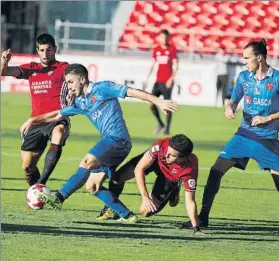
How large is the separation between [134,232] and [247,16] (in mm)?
28146

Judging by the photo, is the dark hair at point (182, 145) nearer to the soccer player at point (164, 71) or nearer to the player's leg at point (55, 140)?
the player's leg at point (55, 140)

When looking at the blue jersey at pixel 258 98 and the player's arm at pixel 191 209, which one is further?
the blue jersey at pixel 258 98

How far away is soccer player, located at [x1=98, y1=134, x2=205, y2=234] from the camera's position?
1066cm

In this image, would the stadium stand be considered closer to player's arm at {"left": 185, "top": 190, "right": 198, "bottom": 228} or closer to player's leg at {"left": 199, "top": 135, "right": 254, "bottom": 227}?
player's leg at {"left": 199, "top": 135, "right": 254, "bottom": 227}

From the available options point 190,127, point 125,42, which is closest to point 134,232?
point 190,127

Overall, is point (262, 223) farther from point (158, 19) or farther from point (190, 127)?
point (158, 19)

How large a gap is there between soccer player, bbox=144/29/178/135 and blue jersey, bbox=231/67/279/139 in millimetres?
12181

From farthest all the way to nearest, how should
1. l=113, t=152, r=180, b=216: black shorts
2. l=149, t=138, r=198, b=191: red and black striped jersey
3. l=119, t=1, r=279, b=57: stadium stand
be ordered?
1. l=119, t=1, r=279, b=57: stadium stand
2. l=113, t=152, r=180, b=216: black shorts
3. l=149, t=138, r=198, b=191: red and black striped jersey

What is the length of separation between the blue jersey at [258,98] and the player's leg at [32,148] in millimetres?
2650

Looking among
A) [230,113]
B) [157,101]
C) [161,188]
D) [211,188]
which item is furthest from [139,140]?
[157,101]

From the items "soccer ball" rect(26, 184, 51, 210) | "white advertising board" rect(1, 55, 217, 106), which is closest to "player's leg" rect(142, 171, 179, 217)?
"soccer ball" rect(26, 184, 51, 210)

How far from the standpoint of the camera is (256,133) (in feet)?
37.3

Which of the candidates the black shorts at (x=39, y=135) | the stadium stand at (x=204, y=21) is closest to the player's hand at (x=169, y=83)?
the black shorts at (x=39, y=135)

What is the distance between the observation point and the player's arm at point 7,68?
1257 cm
